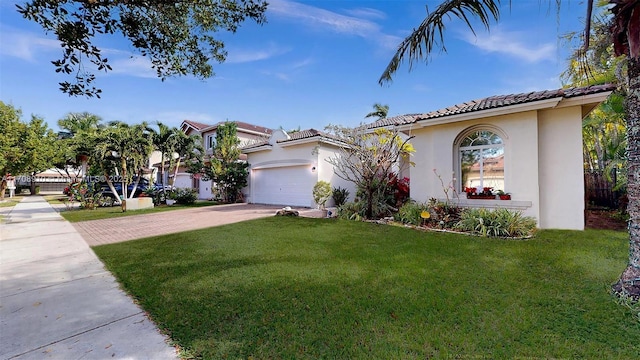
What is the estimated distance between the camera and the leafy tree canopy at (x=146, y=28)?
3.96 metres

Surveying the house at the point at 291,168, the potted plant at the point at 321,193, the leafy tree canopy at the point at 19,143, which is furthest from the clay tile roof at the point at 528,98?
the leafy tree canopy at the point at 19,143

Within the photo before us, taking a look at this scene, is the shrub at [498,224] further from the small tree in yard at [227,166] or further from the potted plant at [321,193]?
the small tree in yard at [227,166]

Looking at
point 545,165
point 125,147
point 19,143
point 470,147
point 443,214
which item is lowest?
point 443,214

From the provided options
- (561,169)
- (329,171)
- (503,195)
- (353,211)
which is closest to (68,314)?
(353,211)

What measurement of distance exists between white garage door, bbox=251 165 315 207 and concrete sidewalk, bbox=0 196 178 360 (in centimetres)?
1106

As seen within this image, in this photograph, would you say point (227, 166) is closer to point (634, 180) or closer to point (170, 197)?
point (170, 197)

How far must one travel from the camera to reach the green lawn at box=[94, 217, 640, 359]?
108 inches

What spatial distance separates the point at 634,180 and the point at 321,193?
11970 millimetres

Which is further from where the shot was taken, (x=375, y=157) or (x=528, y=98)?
(x=375, y=157)

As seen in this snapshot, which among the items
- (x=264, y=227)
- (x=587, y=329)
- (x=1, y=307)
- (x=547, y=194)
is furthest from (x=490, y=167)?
(x=1, y=307)

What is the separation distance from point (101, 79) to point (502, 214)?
10064 mm

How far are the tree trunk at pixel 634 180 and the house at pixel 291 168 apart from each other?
11.5 meters

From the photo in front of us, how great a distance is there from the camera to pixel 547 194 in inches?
335

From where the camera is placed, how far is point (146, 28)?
485 cm
